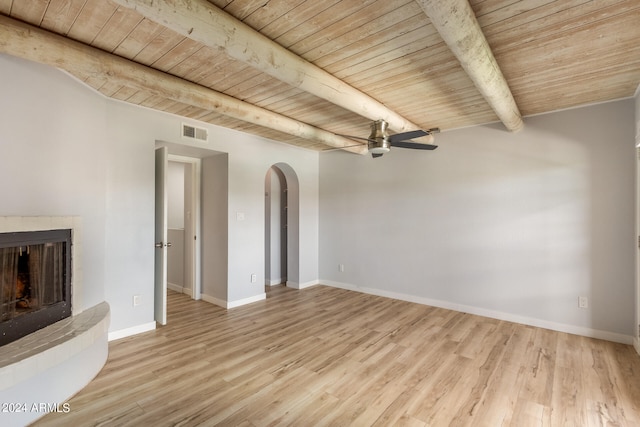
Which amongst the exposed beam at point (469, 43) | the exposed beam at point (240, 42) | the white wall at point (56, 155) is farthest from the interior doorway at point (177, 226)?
the exposed beam at point (469, 43)

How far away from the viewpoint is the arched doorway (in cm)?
547

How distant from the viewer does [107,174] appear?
3.08 meters

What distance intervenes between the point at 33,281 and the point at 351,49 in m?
2.91

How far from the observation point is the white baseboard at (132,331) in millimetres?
3138

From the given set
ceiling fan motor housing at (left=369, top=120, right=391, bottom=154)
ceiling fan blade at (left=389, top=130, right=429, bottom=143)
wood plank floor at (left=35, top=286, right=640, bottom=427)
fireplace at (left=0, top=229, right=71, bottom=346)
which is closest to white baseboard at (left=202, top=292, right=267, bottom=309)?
wood plank floor at (left=35, top=286, right=640, bottom=427)

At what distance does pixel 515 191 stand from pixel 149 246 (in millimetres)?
4477

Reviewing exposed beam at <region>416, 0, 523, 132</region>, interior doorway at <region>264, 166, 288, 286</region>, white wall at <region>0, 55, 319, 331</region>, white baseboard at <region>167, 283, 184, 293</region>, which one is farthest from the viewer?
interior doorway at <region>264, 166, 288, 286</region>

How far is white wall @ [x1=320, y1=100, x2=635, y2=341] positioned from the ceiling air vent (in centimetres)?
257

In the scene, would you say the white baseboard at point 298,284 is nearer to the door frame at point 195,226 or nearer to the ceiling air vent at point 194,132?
the door frame at point 195,226

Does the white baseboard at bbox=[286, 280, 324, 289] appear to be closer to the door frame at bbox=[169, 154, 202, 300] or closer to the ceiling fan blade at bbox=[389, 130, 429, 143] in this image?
the door frame at bbox=[169, 154, 202, 300]

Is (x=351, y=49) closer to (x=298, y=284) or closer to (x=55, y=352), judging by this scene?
(x=55, y=352)

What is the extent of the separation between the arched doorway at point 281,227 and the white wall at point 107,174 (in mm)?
863

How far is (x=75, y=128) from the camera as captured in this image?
102 inches

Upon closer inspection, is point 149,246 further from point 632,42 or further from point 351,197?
point 632,42
